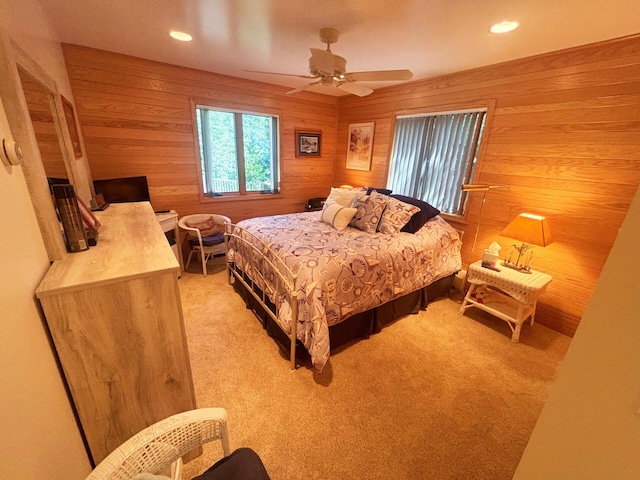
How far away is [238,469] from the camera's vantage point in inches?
32.2

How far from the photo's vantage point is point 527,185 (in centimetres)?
254

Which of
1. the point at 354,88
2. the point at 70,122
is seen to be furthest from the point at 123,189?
the point at 354,88

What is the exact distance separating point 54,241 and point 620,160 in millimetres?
3595

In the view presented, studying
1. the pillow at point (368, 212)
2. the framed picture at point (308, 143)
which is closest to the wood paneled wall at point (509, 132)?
the framed picture at point (308, 143)

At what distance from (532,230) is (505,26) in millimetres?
1579

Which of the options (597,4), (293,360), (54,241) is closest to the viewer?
(54,241)

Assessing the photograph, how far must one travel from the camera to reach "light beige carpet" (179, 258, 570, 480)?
1417 mm

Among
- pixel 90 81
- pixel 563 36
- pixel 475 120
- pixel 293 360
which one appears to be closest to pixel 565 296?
pixel 475 120

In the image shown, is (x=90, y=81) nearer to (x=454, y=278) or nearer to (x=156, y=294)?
(x=156, y=294)

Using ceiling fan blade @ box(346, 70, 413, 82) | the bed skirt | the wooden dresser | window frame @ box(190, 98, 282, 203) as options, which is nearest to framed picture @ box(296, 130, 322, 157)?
window frame @ box(190, 98, 282, 203)

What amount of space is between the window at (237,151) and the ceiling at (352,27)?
82 cm

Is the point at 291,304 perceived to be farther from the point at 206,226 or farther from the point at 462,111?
the point at 462,111

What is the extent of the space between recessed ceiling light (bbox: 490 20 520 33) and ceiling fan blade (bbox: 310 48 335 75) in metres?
1.19

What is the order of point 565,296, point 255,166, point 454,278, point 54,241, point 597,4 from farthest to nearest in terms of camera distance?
point 255,166
point 454,278
point 565,296
point 597,4
point 54,241
